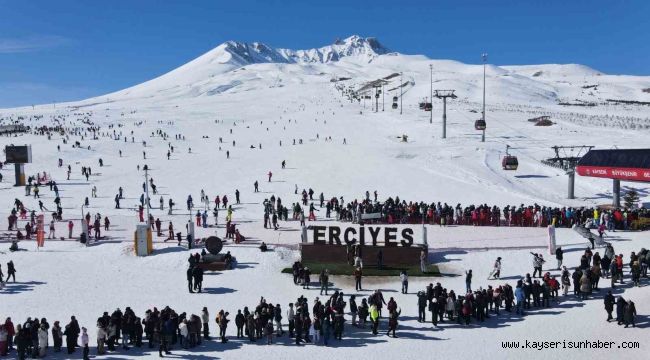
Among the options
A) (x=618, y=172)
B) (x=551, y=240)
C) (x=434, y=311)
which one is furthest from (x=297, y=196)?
(x=434, y=311)

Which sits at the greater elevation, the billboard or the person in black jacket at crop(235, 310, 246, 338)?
the billboard

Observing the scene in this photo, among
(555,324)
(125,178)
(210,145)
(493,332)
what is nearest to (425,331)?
(493,332)

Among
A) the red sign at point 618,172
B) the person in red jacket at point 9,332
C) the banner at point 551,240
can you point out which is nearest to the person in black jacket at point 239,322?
the person in red jacket at point 9,332

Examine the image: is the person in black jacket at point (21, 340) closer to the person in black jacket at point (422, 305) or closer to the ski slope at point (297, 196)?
Answer: the ski slope at point (297, 196)

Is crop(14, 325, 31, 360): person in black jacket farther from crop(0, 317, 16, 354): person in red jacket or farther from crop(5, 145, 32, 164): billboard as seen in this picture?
crop(5, 145, 32, 164): billboard

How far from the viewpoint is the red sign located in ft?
104

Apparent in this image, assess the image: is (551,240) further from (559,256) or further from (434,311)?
(434,311)

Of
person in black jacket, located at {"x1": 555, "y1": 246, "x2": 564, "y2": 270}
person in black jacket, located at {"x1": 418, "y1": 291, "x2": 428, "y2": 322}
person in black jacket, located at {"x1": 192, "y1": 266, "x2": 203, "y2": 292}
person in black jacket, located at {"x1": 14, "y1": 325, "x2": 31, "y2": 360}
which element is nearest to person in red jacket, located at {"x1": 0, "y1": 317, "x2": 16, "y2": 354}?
person in black jacket, located at {"x1": 14, "y1": 325, "x2": 31, "y2": 360}

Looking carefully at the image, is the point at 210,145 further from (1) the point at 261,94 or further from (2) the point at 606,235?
(1) the point at 261,94

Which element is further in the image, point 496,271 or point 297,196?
point 297,196

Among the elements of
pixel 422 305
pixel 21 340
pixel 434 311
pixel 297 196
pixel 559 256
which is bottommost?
pixel 21 340

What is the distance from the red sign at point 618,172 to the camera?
31706mm

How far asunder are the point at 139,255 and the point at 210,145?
40.5 meters

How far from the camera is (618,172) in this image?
33406 millimetres
